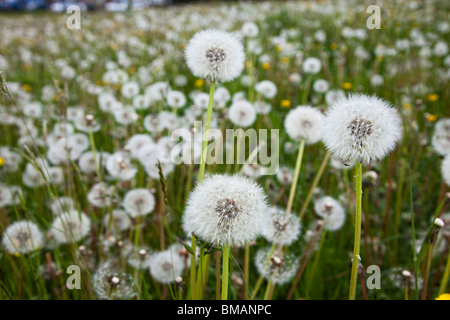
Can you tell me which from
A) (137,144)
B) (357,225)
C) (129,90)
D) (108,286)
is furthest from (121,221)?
(129,90)

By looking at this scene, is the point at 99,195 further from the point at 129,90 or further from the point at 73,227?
the point at 129,90

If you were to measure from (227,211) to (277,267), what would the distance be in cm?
55

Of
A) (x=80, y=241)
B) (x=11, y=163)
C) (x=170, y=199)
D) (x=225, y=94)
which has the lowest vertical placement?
(x=80, y=241)

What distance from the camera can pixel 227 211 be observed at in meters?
1.09

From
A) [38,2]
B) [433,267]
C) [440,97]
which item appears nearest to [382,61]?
[440,97]

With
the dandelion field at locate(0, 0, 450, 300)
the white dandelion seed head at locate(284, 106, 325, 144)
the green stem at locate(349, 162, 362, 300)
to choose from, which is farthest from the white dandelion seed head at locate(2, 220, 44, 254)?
the green stem at locate(349, 162, 362, 300)

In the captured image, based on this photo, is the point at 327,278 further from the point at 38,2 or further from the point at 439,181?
the point at 38,2

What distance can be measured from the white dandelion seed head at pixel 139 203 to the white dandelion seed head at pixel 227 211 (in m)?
0.82

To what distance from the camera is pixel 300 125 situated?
1.80m

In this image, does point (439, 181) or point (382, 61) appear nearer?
point (439, 181)

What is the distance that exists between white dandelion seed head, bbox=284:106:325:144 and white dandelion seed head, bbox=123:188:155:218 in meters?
0.79

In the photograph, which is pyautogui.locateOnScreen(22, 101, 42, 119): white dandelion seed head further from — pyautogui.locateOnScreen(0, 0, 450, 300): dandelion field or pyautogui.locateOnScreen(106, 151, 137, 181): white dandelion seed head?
pyautogui.locateOnScreen(106, 151, 137, 181): white dandelion seed head

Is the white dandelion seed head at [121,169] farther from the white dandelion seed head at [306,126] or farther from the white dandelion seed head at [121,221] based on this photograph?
the white dandelion seed head at [306,126]
